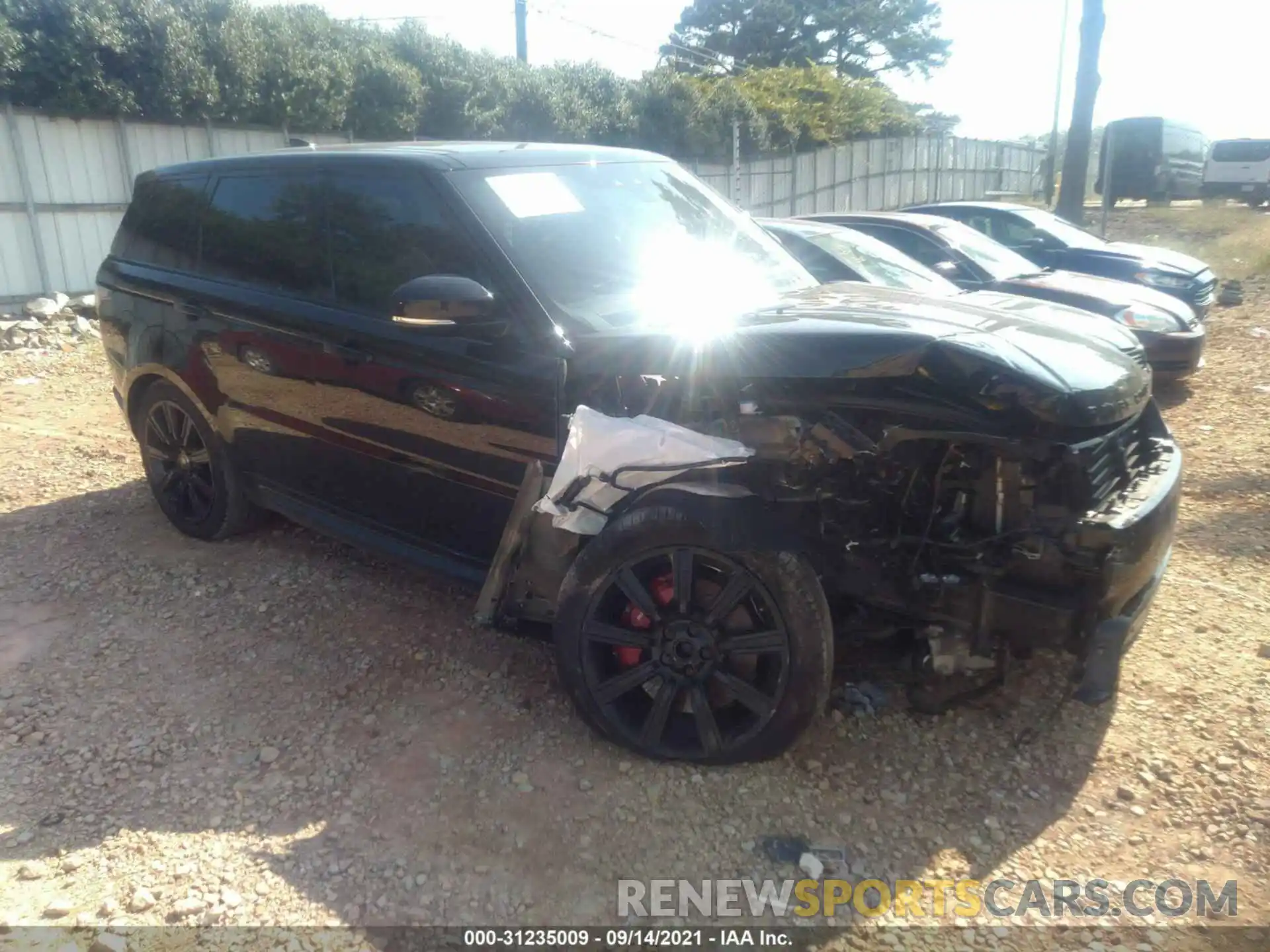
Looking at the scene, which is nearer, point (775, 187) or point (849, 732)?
point (849, 732)

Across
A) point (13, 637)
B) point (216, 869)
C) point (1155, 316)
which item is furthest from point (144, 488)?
point (1155, 316)

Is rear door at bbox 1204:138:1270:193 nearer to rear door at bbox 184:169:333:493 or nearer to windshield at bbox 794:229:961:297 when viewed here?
windshield at bbox 794:229:961:297

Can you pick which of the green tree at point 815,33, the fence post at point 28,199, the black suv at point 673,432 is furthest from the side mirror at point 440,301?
the green tree at point 815,33

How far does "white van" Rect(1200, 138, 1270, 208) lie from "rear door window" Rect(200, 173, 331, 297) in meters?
30.4

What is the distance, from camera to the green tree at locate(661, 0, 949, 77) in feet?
130

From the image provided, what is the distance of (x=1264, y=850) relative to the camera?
280 cm

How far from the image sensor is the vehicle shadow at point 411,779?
2752mm

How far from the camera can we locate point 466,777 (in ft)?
10.4

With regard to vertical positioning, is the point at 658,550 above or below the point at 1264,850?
above

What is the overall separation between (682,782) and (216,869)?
1.36m

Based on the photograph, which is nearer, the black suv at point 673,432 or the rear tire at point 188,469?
the black suv at point 673,432

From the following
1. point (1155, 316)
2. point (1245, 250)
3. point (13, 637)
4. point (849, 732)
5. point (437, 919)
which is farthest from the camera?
point (1245, 250)

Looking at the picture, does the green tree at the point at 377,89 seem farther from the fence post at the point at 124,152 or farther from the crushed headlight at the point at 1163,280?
the crushed headlight at the point at 1163,280

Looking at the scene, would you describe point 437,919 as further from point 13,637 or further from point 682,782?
point 13,637
